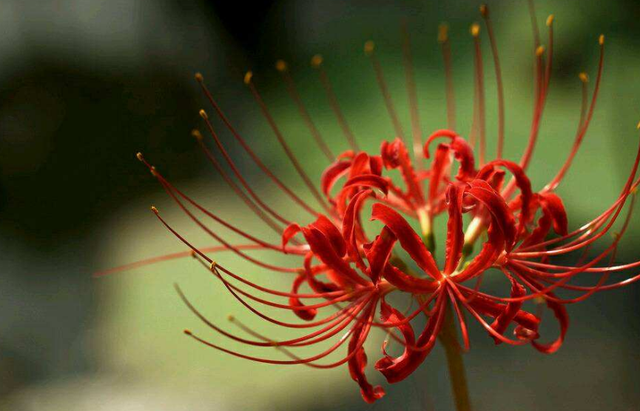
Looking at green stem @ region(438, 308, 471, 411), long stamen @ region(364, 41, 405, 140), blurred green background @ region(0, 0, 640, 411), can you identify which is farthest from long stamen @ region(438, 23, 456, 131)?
green stem @ region(438, 308, 471, 411)

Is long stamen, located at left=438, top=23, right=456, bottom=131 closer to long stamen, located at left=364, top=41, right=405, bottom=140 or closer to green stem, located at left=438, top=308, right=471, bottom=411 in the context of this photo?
long stamen, located at left=364, top=41, right=405, bottom=140

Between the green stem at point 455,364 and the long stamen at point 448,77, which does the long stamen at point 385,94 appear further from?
the green stem at point 455,364

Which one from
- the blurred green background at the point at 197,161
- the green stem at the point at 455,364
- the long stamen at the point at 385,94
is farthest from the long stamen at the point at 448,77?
the green stem at the point at 455,364

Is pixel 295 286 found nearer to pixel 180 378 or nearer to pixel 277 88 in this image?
pixel 180 378

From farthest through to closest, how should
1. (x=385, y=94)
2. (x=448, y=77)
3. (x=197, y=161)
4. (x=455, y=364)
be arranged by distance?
(x=197, y=161) → (x=385, y=94) → (x=448, y=77) → (x=455, y=364)

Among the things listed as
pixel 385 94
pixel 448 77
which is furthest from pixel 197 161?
pixel 448 77

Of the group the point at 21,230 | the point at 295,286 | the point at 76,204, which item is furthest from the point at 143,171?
the point at 295,286

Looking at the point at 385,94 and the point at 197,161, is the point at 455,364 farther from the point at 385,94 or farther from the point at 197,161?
the point at 197,161
